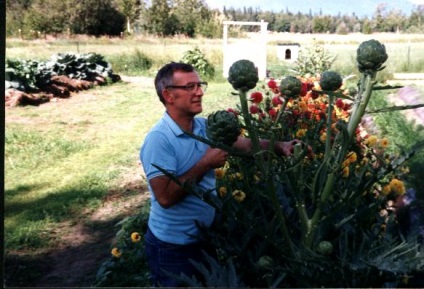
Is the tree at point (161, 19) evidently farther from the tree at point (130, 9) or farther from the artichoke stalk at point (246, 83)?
the artichoke stalk at point (246, 83)

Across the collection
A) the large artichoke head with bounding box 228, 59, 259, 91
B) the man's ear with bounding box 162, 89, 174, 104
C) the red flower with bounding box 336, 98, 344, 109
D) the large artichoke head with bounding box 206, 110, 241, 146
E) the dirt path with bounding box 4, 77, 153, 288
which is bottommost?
the dirt path with bounding box 4, 77, 153, 288

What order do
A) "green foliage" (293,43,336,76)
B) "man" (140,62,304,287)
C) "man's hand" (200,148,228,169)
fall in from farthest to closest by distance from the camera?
"green foliage" (293,43,336,76) < "man" (140,62,304,287) < "man's hand" (200,148,228,169)

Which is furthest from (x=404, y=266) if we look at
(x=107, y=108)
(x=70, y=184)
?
(x=107, y=108)

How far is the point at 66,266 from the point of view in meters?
3.83

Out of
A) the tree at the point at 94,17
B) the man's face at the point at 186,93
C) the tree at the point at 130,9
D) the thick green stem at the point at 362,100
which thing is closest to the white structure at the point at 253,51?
the man's face at the point at 186,93

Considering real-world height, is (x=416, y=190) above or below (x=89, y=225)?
above

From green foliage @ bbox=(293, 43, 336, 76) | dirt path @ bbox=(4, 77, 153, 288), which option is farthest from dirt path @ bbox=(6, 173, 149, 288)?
green foliage @ bbox=(293, 43, 336, 76)

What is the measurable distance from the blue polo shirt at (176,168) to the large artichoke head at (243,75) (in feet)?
2.17

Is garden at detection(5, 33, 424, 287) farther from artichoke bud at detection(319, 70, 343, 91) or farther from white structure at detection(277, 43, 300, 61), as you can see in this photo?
white structure at detection(277, 43, 300, 61)

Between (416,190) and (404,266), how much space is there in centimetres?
171

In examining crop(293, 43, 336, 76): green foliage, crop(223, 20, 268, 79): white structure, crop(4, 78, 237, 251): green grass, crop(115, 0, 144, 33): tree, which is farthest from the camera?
crop(115, 0, 144, 33): tree

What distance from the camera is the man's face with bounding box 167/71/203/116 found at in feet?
6.32

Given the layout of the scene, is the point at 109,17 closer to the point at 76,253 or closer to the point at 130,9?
the point at 130,9

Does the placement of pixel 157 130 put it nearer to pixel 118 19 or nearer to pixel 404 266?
pixel 404 266
